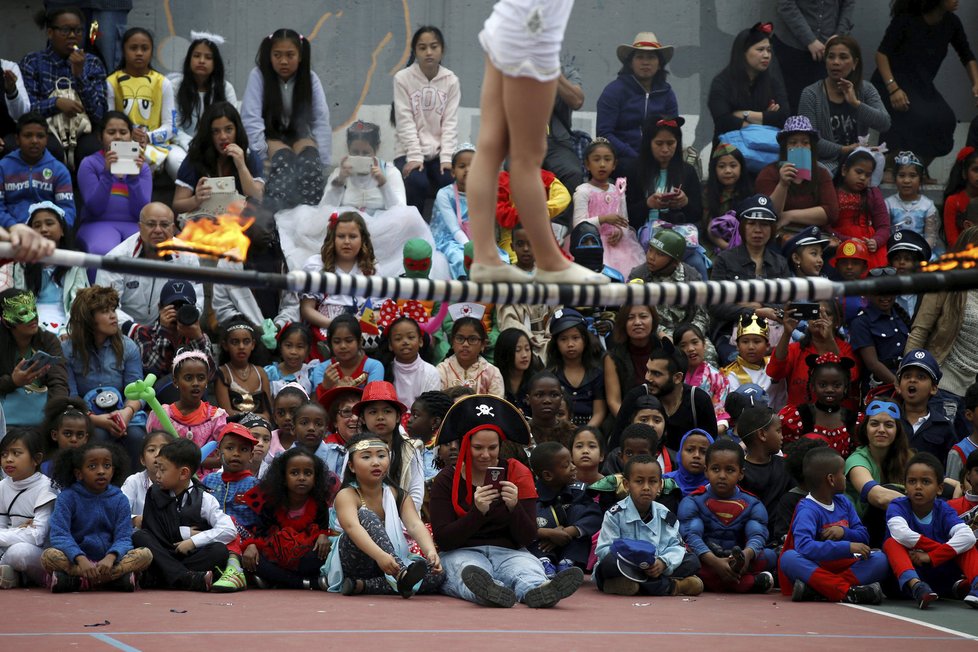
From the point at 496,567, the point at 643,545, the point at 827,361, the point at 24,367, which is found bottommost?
the point at 496,567

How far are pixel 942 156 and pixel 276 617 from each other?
809 centimetres

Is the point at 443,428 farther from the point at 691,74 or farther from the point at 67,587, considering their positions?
the point at 691,74

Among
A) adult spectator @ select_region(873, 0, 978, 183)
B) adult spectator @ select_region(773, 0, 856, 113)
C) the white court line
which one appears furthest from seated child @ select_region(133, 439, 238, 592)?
adult spectator @ select_region(873, 0, 978, 183)

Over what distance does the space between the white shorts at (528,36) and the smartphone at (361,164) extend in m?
4.80

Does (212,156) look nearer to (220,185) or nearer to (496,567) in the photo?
(220,185)

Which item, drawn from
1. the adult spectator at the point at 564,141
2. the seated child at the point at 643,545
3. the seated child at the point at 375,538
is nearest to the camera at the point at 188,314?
the seated child at the point at 375,538

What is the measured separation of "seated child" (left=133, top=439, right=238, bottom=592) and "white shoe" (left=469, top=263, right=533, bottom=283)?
3025 mm

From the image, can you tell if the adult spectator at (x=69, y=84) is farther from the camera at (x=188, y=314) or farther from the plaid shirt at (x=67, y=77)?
the camera at (x=188, y=314)

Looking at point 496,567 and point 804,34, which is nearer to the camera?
point 496,567

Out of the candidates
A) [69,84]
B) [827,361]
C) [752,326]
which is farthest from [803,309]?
[69,84]

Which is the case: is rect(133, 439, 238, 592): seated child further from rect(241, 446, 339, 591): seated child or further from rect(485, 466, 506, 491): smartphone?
rect(485, 466, 506, 491): smartphone

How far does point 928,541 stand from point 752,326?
2.03 metres

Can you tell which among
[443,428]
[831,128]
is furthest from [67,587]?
[831,128]

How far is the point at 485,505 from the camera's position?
24.0 feet
